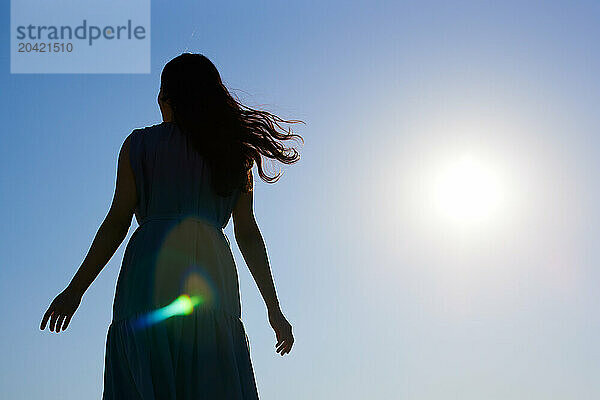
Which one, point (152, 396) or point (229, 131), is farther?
point (229, 131)

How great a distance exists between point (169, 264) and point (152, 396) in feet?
1.90

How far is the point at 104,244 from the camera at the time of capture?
643 cm

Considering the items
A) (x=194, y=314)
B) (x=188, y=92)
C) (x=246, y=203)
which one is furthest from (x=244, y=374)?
(x=188, y=92)

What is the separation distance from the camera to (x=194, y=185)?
646cm

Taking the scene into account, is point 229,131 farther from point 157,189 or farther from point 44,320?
point 44,320

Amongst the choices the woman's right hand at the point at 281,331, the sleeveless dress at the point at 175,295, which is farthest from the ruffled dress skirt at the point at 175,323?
the woman's right hand at the point at 281,331

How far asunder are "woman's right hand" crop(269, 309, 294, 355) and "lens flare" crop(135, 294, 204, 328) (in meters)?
0.44

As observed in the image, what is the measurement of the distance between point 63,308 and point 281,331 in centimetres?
99

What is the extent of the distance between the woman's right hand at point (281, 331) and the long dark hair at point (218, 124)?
584 millimetres

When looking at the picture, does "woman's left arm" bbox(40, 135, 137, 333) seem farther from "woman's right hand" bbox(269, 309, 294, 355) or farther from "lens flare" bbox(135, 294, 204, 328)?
"woman's right hand" bbox(269, 309, 294, 355)

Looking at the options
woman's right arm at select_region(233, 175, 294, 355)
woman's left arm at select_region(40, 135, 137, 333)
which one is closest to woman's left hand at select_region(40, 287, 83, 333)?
woman's left arm at select_region(40, 135, 137, 333)

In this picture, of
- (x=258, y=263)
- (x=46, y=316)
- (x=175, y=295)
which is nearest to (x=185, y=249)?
(x=175, y=295)

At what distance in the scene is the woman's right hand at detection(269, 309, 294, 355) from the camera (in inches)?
263

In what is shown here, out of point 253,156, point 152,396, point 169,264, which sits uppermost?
point 253,156
